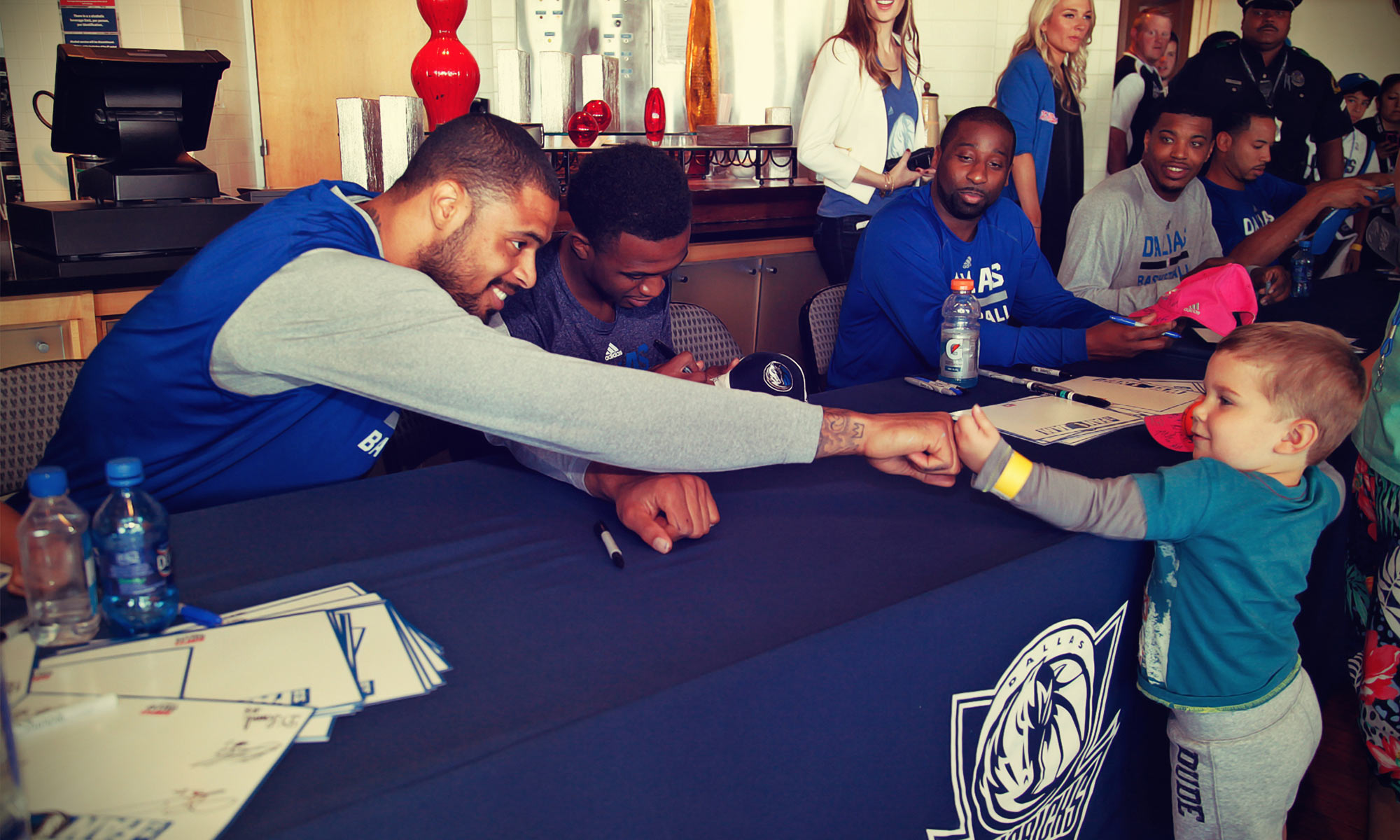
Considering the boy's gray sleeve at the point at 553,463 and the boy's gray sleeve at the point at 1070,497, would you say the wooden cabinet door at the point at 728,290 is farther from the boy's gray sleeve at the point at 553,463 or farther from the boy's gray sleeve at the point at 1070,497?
the boy's gray sleeve at the point at 1070,497

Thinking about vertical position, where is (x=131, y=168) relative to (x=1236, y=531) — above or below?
above

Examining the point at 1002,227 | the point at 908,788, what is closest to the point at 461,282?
the point at 908,788

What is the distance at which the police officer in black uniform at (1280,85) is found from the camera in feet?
14.3

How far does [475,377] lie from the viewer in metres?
1.04

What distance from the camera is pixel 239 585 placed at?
105cm

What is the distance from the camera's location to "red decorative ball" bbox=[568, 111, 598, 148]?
334 cm

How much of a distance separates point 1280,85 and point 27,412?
547 cm

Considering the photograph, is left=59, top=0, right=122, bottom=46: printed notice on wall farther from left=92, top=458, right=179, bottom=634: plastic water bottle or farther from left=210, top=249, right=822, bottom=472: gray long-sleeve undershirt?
left=92, top=458, right=179, bottom=634: plastic water bottle

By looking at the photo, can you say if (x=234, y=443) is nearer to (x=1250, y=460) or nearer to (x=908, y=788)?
(x=908, y=788)

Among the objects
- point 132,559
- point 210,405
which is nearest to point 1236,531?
point 132,559

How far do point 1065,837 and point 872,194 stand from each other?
2642mm

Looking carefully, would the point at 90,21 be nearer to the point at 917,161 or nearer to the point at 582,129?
the point at 582,129

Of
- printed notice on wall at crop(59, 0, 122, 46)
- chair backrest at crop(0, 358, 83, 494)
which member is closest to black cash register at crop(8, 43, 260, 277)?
chair backrest at crop(0, 358, 83, 494)

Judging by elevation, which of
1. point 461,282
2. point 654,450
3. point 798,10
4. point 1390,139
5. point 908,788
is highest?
point 798,10
